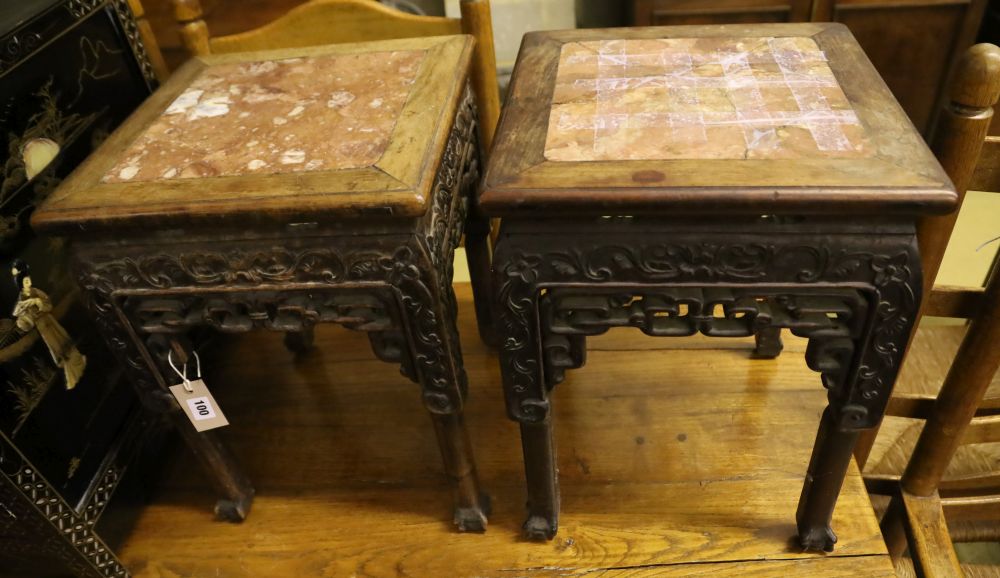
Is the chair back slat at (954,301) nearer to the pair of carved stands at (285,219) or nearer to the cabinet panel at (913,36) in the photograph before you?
the pair of carved stands at (285,219)

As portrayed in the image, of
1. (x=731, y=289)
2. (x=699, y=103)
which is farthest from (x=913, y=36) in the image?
(x=731, y=289)

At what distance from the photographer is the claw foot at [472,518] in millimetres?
978

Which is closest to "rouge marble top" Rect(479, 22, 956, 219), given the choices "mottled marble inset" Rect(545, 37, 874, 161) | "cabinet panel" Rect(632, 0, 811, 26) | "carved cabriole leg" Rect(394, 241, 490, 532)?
"mottled marble inset" Rect(545, 37, 874, 161)

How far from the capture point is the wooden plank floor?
957mm

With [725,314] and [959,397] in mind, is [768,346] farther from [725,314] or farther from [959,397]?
[725,314]

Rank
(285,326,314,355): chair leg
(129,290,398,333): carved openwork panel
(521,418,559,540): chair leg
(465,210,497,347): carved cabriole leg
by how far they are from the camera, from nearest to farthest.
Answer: (129,290,398,333): carved openwork panel
(521,418,559,540): chair leg
(465,210,497,347): carved cabriole leg
(285,326,314,355): chair leg

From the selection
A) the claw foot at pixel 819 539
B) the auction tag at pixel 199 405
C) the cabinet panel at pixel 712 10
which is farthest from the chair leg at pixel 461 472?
the cabinet panel at pixel 712 10

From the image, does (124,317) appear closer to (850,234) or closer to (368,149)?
(368,149)

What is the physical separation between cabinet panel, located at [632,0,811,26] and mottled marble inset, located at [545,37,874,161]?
74 centimetres

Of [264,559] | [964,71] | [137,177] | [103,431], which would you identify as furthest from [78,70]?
[964,71]

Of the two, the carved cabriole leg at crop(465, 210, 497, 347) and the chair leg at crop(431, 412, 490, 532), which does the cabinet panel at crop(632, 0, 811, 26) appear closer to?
the carved cabriole leg at crop(465, 210, 497, 347)

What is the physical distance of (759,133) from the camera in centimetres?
72

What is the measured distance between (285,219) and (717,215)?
40 centimetres

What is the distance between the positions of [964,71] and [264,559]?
984 mm
